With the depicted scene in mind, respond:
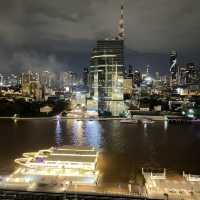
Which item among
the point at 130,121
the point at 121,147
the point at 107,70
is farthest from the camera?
the point at 107,70

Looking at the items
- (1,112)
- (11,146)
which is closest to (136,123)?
(1,112)

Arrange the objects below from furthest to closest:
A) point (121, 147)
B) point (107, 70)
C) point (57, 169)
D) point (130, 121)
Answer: point (107, 70), point (130, 121), point (121, 147), point (57, 169)

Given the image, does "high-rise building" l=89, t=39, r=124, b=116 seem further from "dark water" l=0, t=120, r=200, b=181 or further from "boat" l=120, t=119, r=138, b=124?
"dark water" l=0, t=120, r=200, b=181

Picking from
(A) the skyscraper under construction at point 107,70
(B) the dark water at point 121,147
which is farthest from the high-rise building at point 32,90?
(B) the dark water at point 121,147

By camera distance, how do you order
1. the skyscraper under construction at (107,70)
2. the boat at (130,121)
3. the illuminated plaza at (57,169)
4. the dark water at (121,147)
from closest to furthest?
the illuminated plaza at (57,169)
the dark water at (121,147)
the boat at (130,121)
the skyscraper under construction at (107,70)

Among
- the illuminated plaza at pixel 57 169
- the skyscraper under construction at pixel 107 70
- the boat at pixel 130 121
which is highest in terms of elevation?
the skyscraper under construction at pixel 107 70

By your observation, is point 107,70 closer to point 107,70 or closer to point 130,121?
point 107,70

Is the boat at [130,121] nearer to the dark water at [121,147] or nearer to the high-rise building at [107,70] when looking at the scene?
the dark water at [121,147]

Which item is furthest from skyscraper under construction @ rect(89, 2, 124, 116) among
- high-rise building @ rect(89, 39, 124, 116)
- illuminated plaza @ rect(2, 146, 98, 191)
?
illuminated plaza @ rect(2, 146, 98, 191)

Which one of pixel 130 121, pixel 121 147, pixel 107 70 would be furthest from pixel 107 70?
pixel 121 147

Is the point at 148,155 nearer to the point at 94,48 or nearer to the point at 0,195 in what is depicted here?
the point at 0,195

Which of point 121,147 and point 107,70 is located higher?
point 107,70
